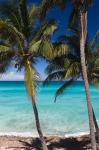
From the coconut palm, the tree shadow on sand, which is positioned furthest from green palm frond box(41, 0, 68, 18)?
the tree shadow on sand

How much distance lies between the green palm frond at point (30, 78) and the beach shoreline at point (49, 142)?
405 centimetres

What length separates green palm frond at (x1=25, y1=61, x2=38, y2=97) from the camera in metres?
15.4

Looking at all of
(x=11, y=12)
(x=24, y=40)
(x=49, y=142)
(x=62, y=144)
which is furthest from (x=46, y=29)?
(x=49, y=142)

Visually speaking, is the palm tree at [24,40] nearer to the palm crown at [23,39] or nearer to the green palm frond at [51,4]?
the palm crown at [23,39]

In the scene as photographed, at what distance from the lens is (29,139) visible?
20.1 metres

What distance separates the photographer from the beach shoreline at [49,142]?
18328mm

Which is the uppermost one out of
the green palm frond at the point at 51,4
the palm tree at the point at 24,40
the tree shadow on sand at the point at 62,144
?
the green palm frond at the point at 51,4

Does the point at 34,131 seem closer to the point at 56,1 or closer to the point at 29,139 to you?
the point at 29,139

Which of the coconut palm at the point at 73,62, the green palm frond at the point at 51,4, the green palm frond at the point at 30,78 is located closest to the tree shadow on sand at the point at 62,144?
the coconut palm at the point at 73,62

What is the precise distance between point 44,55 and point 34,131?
855 cm

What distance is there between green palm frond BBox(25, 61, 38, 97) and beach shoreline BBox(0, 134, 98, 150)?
405 centimetres

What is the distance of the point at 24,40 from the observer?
15.9 metres

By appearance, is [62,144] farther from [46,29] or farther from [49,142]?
[46,29]

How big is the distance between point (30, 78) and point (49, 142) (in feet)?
16.8
